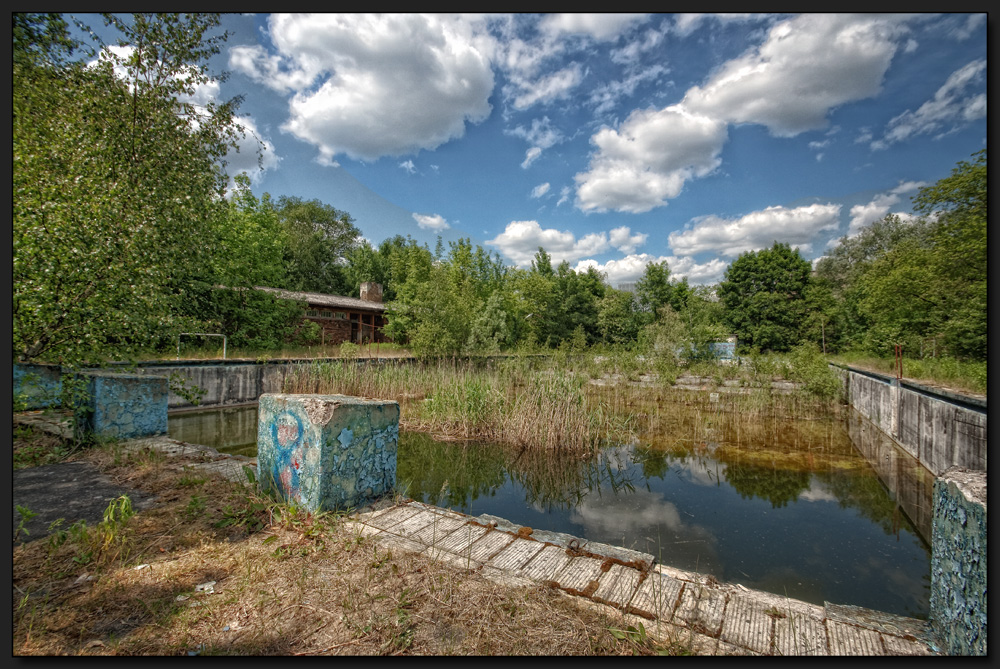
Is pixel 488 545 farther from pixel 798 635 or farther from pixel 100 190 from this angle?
pixel 100 190

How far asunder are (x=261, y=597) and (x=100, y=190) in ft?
9.23

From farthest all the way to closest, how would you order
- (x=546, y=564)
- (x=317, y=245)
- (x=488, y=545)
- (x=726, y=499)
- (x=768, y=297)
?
(x=317, y=245), (x=768, y=297), (x=726, y=499), (x=488, y=545), (x=546, y=564)

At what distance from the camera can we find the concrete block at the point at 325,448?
2414mm

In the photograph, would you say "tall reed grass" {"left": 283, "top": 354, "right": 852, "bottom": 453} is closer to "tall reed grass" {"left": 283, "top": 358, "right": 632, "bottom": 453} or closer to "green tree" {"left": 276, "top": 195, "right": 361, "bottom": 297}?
"tall reed grass" {"left": 283, "top": 358, "right": 632, "bottom": 453}

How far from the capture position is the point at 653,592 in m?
1.73

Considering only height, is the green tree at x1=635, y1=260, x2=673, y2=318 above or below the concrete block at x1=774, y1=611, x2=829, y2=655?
above

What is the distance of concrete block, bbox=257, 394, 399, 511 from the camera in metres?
2.41

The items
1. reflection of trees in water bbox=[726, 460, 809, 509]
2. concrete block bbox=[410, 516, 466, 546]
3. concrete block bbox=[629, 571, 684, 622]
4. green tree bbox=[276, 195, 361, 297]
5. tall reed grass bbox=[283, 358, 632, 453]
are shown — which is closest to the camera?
concrete block bbox=[629, 571, 684, 622]

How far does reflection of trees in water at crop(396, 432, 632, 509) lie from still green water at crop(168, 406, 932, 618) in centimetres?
2

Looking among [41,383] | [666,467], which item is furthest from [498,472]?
[41,383]

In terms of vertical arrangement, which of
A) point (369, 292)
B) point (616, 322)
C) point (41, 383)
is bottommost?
point (41, 383)

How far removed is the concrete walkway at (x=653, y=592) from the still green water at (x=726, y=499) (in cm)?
83

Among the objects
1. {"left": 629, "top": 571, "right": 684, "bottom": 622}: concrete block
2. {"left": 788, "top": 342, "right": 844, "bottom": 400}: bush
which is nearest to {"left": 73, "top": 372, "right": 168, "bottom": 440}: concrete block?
{"left": 629, "top": 571, "right": 684, "bottom": 622}: concrete block

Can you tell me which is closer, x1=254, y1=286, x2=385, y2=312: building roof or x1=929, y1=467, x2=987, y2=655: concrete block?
x1=929, y1=467, x2=987, y2=655: concrete block
